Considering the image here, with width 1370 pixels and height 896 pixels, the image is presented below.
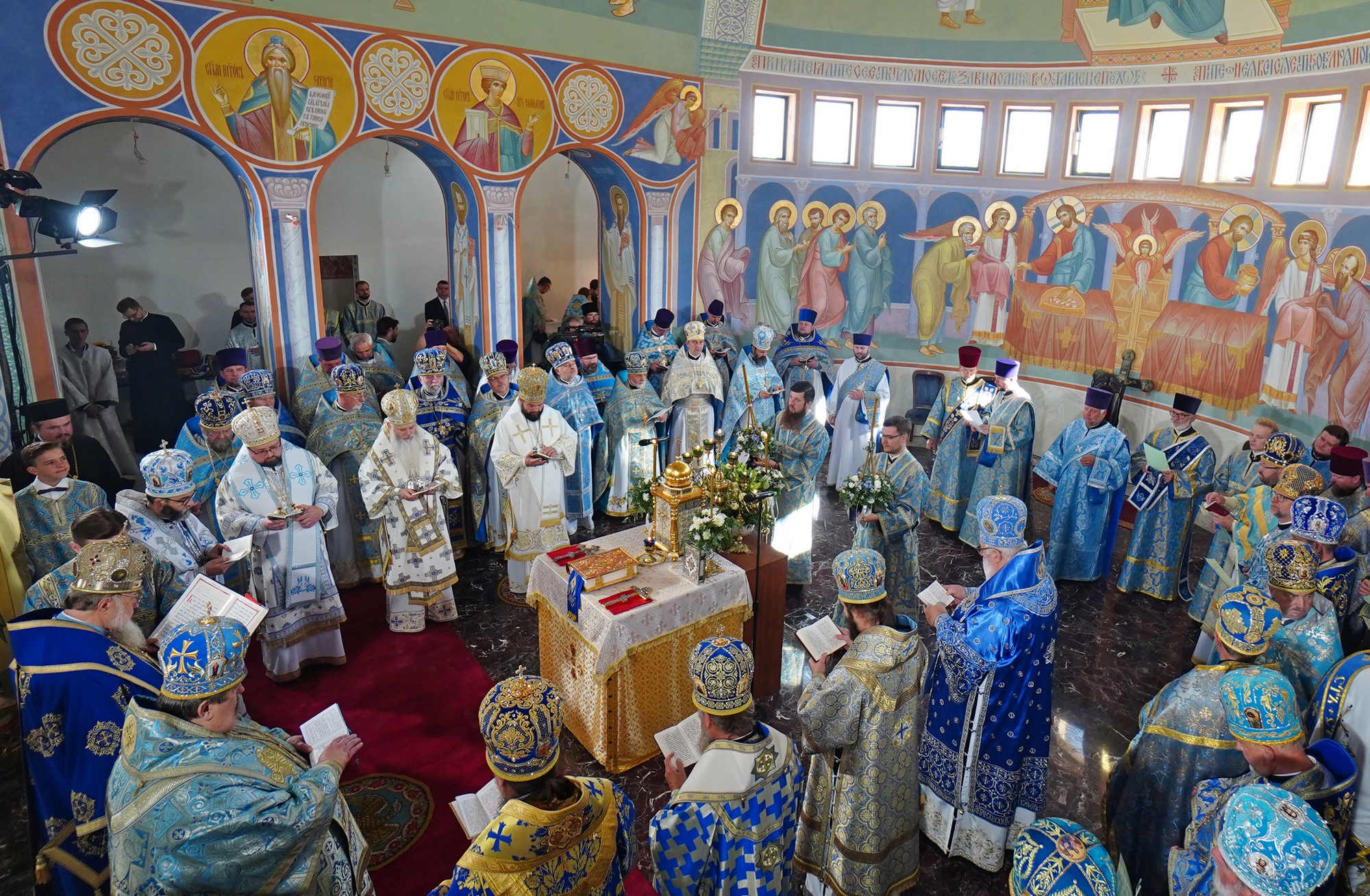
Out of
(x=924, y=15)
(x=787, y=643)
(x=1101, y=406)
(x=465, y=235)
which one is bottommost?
(x=787, y=643)

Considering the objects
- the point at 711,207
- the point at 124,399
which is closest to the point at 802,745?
the point at 711,207

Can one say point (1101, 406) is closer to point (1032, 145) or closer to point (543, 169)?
point (1032, 145)

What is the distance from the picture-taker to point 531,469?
27.7ft

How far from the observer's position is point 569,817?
2932 millimetres

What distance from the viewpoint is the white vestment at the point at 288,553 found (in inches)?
262

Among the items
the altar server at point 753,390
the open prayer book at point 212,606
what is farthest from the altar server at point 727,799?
the altar server at point 753,390

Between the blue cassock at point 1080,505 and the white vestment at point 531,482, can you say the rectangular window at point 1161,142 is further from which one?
the white vestment at point 531,482

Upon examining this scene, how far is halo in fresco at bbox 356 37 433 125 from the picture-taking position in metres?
9.60

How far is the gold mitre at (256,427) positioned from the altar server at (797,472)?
4.44 metres

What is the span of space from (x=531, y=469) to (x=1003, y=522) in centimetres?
489

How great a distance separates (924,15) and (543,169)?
318 inches

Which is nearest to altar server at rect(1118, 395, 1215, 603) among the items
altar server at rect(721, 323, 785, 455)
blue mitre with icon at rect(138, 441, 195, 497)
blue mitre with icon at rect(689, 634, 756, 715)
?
altar server at rect(721, 323, 785, 455)

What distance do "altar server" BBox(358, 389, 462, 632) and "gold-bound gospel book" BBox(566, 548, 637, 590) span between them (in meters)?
2.07

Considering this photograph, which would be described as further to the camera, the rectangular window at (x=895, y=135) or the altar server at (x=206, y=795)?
the rectangular window at (x=895, y=135)
